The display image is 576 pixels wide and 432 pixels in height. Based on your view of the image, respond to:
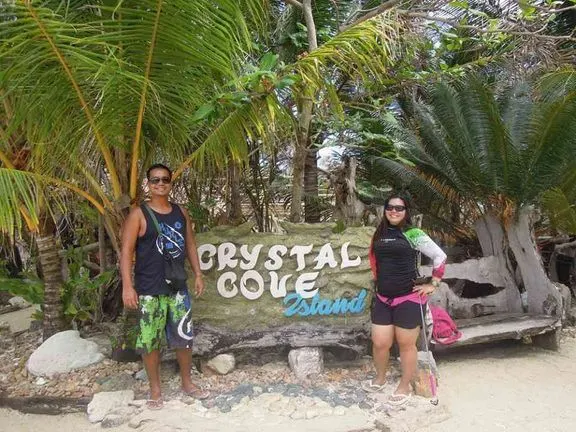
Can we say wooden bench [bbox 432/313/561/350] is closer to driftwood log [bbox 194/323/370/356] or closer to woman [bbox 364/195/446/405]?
driftwood log [bbox 194/323/370/356]

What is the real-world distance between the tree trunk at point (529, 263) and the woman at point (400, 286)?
2189 millimetres

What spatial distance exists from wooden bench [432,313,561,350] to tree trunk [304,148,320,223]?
2.90 meters

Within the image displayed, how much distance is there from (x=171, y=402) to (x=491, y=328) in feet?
10.0

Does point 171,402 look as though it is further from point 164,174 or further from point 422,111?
point 422,111

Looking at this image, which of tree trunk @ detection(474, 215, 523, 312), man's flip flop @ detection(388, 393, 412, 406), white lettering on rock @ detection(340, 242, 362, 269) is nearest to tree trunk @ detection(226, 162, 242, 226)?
white lettering on rock @ detection(340, 242, 362, 269)

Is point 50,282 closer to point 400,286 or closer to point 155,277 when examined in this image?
point 155,277

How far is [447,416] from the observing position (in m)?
3.42

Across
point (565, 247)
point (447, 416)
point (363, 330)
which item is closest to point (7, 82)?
point (363, 330)

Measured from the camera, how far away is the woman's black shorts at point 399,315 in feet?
11.4

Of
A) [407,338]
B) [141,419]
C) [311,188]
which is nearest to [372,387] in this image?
[407,338]

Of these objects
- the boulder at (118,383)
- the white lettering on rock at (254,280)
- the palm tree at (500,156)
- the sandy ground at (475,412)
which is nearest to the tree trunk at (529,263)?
the palm tree at (500,156)

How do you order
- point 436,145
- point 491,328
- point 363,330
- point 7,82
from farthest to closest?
point 436,145 → point 491,328 → point 363,330 → point 7,82

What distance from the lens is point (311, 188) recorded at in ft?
23.8

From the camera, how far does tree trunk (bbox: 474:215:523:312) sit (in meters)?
5.31
